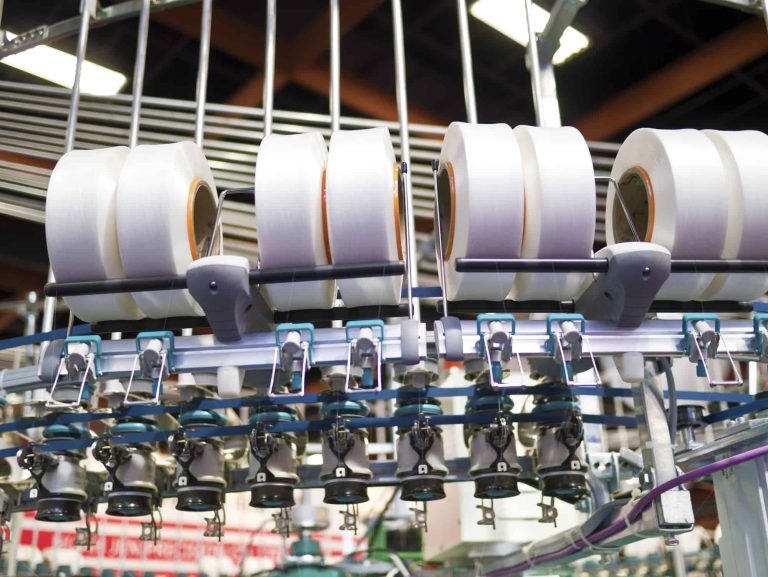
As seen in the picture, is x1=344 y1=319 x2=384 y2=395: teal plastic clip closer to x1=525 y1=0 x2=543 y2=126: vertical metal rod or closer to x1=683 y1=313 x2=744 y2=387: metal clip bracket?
x1=683 y1=313 x2=744 y2=387: metal clip bracket

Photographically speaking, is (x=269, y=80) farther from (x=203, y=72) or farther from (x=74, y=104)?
(x=74, y=104)

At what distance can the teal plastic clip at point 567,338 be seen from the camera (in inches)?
67.1

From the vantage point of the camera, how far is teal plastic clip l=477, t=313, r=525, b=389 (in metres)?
1.69

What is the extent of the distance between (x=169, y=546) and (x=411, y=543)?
1.94m

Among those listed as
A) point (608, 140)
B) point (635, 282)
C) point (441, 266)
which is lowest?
point (635, 282)

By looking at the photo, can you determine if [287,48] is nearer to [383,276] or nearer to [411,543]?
[411,543]

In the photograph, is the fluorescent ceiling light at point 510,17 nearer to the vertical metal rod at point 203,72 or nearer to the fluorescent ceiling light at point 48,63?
the fluorescent ceiling light at point 48,63

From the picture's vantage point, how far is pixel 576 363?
1.84 m

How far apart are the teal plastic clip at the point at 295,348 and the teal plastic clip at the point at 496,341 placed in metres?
0.36

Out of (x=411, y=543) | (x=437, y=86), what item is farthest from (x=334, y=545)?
(x=437, y=86)

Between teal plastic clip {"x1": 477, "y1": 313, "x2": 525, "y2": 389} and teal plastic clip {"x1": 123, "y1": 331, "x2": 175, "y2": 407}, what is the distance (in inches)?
26.1

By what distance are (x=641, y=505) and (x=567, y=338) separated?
1.48 feet

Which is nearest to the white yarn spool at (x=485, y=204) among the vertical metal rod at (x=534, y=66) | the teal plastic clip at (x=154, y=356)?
the teal plastic clip at (x=154, y=356)

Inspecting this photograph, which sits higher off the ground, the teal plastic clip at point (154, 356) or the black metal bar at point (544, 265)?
the black metal bar at point (544, 265)
